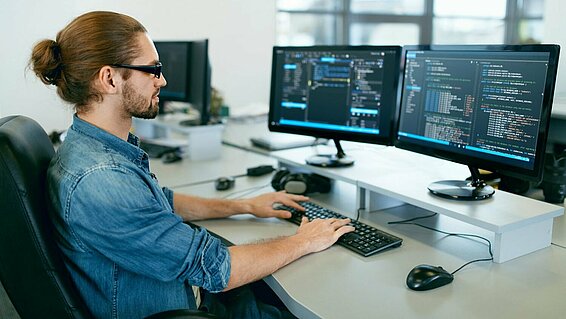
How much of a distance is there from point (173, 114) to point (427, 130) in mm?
2098

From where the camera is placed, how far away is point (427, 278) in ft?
4.11

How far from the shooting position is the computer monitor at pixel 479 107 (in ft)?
4.56

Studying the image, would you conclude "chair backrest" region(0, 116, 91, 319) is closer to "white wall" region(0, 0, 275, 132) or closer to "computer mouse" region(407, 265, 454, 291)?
"computer mouse" region(407, 265, 454, 291)

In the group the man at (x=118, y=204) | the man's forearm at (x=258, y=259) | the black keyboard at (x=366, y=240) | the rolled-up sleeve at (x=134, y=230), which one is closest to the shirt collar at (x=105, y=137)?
the man at (x=118, y=204)

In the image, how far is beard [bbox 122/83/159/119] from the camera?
1.36 meters

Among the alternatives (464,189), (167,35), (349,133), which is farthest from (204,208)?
(167,35)

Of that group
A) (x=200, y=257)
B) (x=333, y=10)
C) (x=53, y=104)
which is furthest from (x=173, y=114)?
(x=333, y=10)

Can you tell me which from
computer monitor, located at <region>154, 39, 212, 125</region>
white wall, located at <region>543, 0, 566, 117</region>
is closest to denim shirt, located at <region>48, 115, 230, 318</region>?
white wall, located at <region>543, 0, 566, 117</region>

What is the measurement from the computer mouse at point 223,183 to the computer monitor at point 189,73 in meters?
0.69

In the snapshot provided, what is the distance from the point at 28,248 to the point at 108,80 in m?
0.43

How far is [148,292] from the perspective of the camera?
128 centimetres

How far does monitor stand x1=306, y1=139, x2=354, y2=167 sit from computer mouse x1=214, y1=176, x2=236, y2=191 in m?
0.35

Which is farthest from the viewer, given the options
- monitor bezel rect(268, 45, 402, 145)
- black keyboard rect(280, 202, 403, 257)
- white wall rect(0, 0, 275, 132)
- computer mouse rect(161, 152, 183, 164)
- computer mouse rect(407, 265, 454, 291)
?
white wall rect(0, 0, 275, 132)

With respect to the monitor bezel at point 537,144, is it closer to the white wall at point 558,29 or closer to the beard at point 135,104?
the white wall at point 558,29
